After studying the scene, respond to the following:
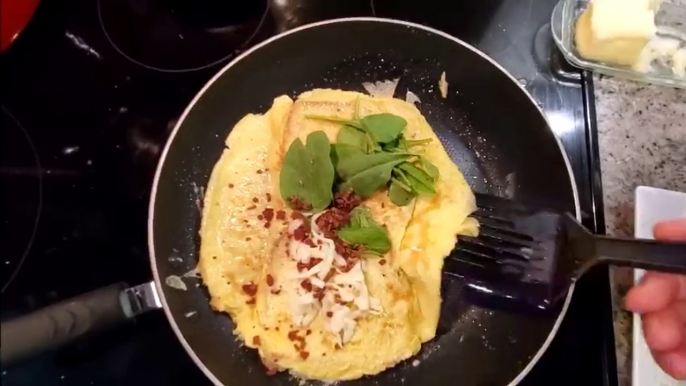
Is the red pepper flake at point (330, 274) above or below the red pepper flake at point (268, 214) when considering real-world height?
below

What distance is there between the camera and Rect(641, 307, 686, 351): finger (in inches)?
29.4

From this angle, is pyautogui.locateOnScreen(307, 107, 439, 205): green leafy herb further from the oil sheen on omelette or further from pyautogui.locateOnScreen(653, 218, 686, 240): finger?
pyautogui.locateOnScreen(653, 218, 686, 240): finger

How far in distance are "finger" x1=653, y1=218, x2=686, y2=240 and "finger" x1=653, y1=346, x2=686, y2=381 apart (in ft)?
0.39

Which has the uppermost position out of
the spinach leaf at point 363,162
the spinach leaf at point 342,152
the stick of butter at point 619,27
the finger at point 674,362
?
the stick of butter at point 619,27

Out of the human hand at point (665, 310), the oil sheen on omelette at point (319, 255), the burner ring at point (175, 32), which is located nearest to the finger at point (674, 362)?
the human hand at point (665, 310)

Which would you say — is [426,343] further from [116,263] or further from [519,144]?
[116,263]

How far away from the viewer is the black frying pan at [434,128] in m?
0.80

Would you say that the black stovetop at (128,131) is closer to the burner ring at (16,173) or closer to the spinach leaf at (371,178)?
Answer: the burner ring at (16,173)

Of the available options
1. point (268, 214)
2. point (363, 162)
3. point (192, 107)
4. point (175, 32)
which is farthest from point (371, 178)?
point (175, 32)

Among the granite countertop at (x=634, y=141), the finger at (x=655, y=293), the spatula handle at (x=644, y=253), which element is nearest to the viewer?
the spatula handle at (x=644, y=253)

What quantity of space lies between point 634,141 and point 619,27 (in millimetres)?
149

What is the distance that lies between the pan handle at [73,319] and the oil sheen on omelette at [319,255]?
8cm

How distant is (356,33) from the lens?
35.0 inches

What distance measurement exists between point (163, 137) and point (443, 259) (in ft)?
1.22
